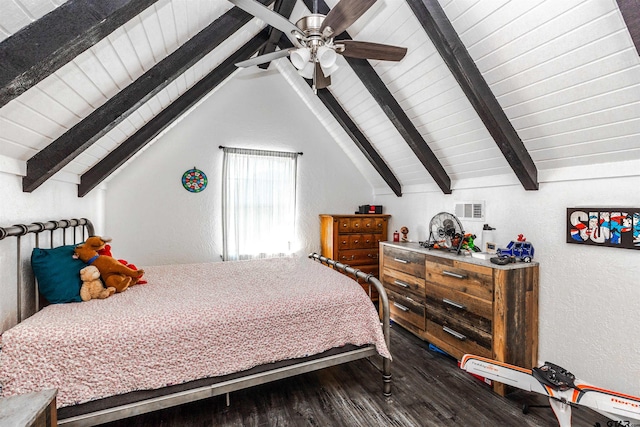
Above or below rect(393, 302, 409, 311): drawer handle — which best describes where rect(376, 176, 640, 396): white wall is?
above

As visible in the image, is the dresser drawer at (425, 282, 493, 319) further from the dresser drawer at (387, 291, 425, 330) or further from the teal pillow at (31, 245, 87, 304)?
the teal pillow at (31, 245, 87, 304)

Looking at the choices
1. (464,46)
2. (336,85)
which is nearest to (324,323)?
(464,46)

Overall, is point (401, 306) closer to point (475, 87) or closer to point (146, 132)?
point (475, 87)

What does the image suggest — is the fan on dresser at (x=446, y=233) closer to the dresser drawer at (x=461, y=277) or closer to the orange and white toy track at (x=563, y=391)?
the dresser drawer at (x=461, y=277)

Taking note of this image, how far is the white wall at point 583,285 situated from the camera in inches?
78.5

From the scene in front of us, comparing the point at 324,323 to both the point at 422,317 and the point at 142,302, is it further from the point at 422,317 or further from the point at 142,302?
the point at 422,317

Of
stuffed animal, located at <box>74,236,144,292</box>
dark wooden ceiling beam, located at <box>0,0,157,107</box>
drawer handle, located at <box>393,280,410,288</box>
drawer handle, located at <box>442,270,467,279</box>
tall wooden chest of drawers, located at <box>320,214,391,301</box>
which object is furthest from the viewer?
tall wooden chest of drawers, located at <box>320,214,391,301</box>

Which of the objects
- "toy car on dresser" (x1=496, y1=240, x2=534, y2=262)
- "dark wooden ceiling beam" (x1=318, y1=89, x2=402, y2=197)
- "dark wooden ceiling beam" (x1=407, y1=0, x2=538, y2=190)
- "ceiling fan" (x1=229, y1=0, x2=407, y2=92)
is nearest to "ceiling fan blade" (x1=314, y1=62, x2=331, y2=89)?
"ceiling fan" (x1=229, y1=0, x2=407, y2=92)

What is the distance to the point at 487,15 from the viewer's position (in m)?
1.92

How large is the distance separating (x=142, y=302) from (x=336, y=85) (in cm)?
294

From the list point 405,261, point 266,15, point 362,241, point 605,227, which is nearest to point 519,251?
point 605,227

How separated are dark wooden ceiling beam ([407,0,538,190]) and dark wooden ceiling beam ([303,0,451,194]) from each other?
826mm

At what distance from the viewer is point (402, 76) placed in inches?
110

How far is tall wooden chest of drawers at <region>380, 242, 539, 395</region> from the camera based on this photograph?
7.54 feet
